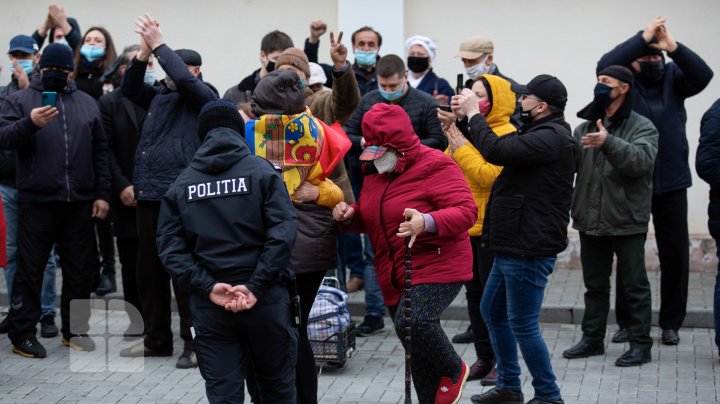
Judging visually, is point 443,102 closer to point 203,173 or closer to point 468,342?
point 468,342

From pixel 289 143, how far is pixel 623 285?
326 cm

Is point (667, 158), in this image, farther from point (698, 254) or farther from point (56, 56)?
point (56, 56)

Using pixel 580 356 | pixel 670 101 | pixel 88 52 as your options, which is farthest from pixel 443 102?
pixel 88 52

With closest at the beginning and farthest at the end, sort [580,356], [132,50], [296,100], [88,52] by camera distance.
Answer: [296,100], [580,356], [132,50], [88,52]

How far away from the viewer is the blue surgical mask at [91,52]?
10.5 m

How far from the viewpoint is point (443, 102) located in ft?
31.7

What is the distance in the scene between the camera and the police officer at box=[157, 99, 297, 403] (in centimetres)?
556

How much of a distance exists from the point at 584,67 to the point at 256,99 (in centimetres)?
564

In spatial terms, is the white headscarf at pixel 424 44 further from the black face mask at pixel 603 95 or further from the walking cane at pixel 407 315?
the walking cane at pixel 407 315

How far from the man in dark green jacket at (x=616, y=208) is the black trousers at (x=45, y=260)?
3.67 m

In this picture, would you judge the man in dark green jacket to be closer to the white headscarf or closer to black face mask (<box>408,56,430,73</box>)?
black face mask (<box>408,56,430,73</box>)

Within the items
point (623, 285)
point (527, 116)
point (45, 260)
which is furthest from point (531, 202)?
point (45, 260)

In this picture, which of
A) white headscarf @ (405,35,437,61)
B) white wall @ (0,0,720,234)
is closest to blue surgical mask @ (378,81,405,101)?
white headscarf @ (405,35,437,61)

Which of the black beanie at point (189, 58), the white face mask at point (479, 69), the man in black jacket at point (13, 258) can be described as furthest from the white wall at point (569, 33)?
the man in black jacket at point (13, 258)
